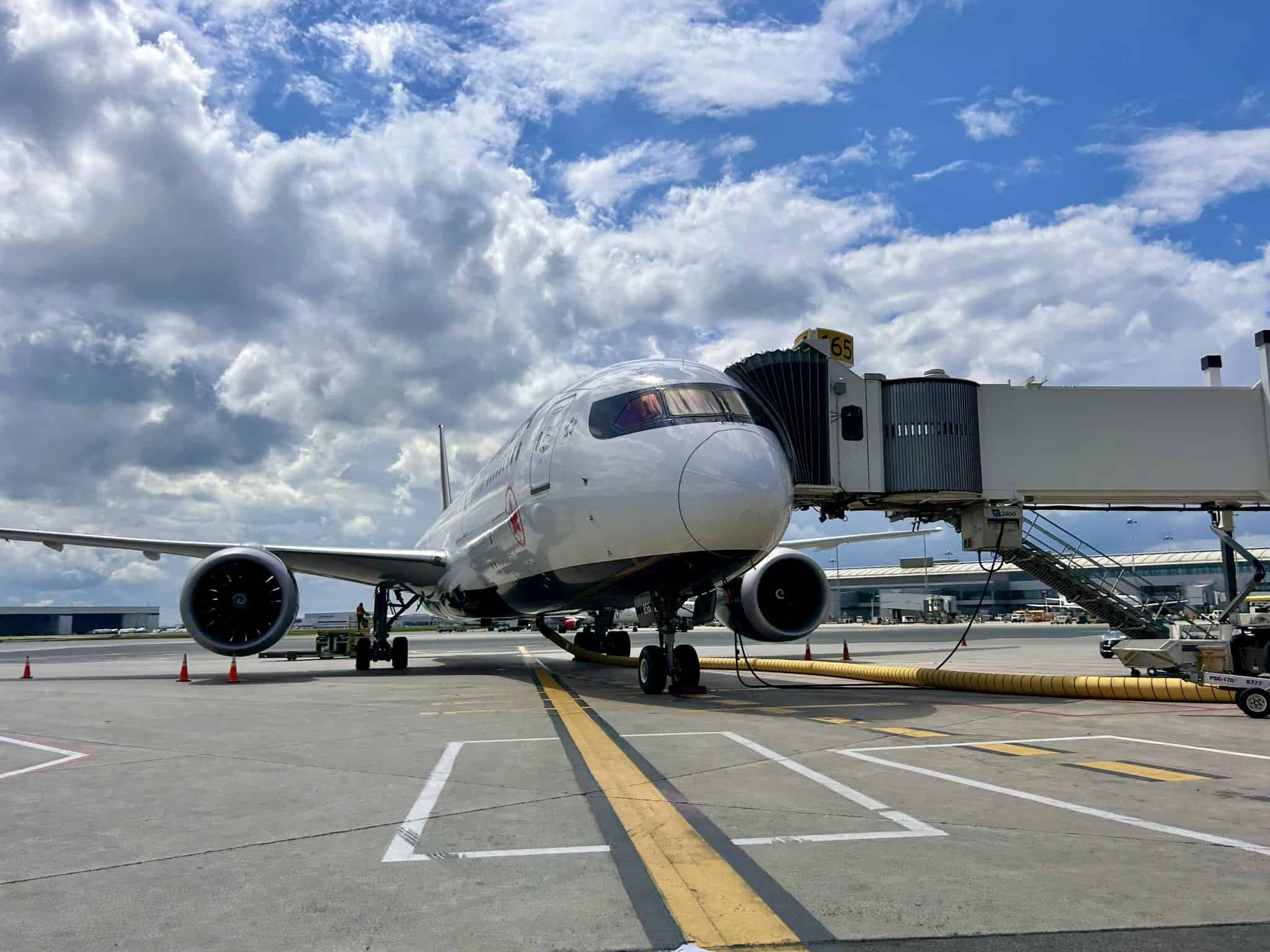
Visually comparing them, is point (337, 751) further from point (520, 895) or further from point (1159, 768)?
point (1159, 768)

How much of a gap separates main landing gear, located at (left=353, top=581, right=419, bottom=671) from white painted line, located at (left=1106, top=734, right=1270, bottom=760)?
1752 centimetres

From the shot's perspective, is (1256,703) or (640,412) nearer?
(1256,703)

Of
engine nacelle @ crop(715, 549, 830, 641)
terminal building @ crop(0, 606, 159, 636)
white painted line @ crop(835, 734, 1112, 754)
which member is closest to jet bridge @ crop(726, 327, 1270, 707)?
engine nacelle @ crop(715, 549, 830, 641)

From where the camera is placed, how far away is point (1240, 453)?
76.9 ft

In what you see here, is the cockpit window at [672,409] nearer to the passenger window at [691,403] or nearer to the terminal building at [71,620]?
the passenger window at [691,403]

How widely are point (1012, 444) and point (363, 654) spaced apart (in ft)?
57.4

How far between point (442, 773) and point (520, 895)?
10.5ft

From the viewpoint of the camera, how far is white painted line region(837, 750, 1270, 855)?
14.3 ft

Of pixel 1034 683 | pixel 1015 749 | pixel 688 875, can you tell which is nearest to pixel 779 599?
pixel 1034 683

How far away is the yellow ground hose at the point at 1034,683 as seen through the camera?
11836mm

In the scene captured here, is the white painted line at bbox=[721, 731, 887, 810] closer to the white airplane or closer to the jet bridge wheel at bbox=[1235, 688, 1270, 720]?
the white airplane

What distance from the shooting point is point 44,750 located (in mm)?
8297

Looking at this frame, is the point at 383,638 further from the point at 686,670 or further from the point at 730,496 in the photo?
the point at 730,496

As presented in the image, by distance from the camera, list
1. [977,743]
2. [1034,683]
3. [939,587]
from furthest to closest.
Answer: [939,587] < [1034,683] < [977,743]
